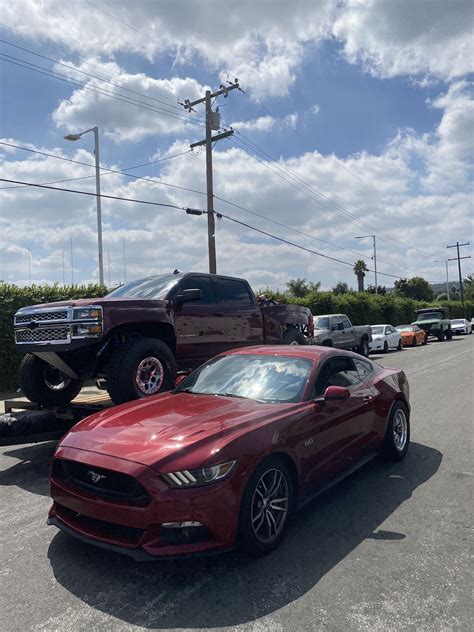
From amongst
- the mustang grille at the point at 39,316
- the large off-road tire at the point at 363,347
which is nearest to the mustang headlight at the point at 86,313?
the mustang grille at the point at 39,316

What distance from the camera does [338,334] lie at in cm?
1908

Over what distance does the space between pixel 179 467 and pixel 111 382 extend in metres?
2.60

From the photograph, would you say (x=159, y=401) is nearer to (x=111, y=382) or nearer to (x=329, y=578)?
(x=111, y=382)

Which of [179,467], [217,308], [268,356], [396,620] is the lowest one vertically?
[396,620]

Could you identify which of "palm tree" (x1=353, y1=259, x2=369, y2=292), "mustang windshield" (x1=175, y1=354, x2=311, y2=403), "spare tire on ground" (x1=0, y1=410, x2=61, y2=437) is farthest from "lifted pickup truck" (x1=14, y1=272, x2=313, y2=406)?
"palm tree" (x1=353, y1=259, x2=369, y2=292)

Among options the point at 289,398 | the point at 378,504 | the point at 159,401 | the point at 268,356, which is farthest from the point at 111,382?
the point at 378,504

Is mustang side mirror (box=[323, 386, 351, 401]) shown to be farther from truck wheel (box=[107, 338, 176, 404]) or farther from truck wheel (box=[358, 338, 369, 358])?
truck wheel (box=[358, 338, 369, 358])

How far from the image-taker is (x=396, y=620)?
2820 mm

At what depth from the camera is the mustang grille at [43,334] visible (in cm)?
577

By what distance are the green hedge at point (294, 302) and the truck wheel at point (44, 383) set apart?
19.7ft

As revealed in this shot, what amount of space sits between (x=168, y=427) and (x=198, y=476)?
58 cm

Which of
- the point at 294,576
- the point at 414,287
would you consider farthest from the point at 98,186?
the point at 414,287

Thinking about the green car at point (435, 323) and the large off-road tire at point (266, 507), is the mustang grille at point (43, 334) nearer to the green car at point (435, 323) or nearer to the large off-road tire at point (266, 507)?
the large off-road tire at point (266, 507)

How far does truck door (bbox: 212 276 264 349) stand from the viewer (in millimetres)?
8062
